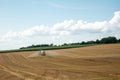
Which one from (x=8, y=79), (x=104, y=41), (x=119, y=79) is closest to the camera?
(x=119, y=79)

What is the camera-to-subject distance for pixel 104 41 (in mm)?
117188

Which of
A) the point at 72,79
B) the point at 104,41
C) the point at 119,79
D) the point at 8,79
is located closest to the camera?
the point at 119,79

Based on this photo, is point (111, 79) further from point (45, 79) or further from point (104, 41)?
point (104, 41)

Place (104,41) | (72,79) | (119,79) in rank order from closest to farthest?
(119,79) < (72,79) < (104,41)

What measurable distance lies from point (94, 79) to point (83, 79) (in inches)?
33.1

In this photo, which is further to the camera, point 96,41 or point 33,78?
point 96,41

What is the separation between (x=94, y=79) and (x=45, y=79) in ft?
12.4

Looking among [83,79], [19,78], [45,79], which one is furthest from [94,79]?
[19,78]

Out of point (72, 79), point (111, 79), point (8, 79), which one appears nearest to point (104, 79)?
point (111, 79)

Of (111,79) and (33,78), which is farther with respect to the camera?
(33,78)

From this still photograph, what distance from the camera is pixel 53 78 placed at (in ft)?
72.8

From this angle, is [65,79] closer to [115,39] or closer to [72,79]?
[72,79]

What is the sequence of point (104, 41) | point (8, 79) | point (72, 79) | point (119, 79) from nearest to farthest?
point (119, 79)
point (72, 79)
point (8, 79)
point (104, 41)

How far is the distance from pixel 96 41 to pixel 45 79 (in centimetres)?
10421
